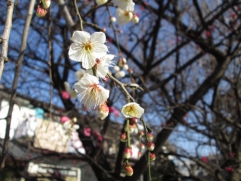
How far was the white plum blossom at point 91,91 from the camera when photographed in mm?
1086

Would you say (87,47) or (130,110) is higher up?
(87,47)

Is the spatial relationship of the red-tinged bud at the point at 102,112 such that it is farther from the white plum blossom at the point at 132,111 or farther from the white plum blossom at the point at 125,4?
the white plum blossom at the point at 125,4

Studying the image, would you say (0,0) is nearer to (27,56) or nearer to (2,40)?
(27,56)

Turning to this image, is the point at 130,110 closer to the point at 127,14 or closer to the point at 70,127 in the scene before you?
the point at 127,14

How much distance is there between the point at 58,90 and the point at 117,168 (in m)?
1.84

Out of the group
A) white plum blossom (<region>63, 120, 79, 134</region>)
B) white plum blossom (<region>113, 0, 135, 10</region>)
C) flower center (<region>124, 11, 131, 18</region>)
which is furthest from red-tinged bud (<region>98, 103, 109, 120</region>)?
white plum blossom (<region>63, 120, 79, 134</region>)

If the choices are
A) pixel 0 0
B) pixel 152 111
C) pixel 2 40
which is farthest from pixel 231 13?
pixel 2 40

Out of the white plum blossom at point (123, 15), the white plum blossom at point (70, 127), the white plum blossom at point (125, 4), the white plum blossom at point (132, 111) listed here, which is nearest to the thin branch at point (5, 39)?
the white plum blossom at point (132, 111)

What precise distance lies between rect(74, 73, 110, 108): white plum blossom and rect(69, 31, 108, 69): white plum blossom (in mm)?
92

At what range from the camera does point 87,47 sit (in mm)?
1173

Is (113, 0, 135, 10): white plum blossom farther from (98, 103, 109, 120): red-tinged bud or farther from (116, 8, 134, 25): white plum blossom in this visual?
(98, 103, 109, 120): red-tinged bud

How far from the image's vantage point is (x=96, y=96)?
3.80ft

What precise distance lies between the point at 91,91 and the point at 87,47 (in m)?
0.19

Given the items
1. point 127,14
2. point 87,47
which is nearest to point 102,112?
point 87,47
